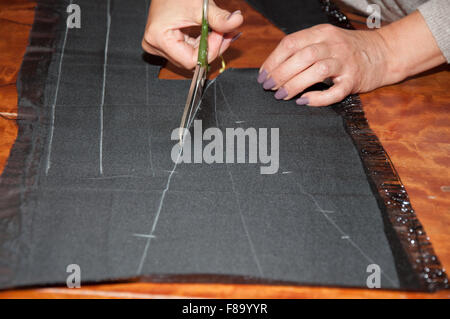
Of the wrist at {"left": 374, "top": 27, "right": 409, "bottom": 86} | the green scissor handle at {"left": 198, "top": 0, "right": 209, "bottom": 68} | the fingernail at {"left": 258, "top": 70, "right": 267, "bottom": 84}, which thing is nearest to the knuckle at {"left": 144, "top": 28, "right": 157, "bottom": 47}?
the green scissor handle at {"left": 198, "top": 0, "right": 209, "bottom": 68}

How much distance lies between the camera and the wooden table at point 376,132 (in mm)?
658

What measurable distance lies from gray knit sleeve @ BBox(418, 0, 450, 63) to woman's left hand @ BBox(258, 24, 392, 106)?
0.39 ft

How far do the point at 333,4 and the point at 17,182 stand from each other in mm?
1015

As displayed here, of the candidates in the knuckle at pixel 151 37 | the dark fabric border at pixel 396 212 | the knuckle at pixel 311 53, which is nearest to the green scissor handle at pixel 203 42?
the knuckle at pixel 151 37

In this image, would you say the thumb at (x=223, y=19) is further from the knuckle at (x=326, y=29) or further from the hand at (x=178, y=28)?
the knuckle at (x=326, y=29)

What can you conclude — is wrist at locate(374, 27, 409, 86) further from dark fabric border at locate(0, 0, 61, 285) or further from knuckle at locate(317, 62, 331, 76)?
dark fabric border at locate(0, 0, 61, 285)

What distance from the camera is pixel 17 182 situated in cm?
77

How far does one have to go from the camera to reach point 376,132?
3.13ft

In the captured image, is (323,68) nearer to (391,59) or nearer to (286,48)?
(286,48)

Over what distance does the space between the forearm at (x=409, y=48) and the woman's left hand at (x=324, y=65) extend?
0.02 metres

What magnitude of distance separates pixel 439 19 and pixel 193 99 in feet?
2.00

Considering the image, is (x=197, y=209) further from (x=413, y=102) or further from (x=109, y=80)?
(x=413, y=102)

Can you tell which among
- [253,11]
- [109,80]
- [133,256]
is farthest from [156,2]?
[133,256]

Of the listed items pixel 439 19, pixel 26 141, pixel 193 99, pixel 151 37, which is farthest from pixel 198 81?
pixel 439 19
